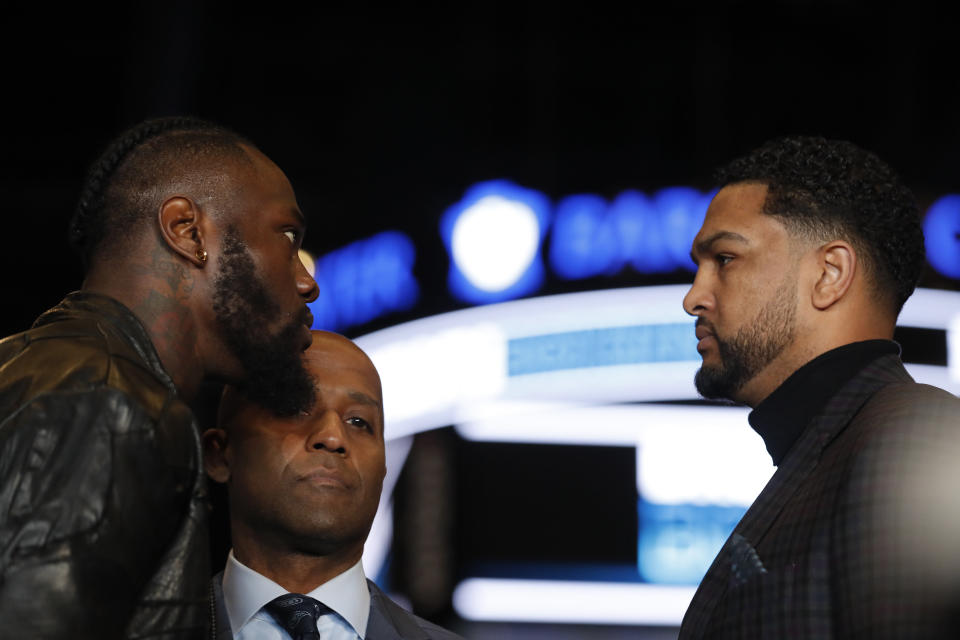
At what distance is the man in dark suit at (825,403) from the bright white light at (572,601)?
3.41 metres

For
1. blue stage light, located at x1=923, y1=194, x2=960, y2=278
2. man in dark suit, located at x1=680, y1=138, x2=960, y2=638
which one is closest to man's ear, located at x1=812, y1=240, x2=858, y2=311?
man in dark suit, located at x1=680, y1=138, x2=960, y2=638

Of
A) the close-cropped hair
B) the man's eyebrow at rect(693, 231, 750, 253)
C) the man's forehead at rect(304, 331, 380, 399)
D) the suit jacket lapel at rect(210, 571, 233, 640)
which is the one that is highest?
the close-cropped hair

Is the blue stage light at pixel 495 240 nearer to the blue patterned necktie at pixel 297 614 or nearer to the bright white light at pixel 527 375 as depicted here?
the bright white light at pixel 527 375

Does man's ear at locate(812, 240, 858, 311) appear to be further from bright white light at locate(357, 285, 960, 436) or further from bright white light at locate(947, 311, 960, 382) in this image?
bright white light at locate(947, 311, 960, 382)

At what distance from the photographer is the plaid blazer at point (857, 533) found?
161cm

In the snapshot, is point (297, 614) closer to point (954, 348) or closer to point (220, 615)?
point (220, 615)

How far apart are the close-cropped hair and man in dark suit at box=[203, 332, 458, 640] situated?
618mm

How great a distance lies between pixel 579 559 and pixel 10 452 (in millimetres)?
4382

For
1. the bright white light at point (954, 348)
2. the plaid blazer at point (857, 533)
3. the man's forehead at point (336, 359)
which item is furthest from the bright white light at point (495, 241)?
the plaid blazer at point (857, 533)

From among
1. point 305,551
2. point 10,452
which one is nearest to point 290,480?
point 305,551

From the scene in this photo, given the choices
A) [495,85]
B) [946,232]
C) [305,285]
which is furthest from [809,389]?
[495,85]

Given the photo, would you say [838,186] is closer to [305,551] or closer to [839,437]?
[839,437]

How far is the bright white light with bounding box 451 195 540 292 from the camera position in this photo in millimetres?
5785

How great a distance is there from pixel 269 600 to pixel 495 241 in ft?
12.1
